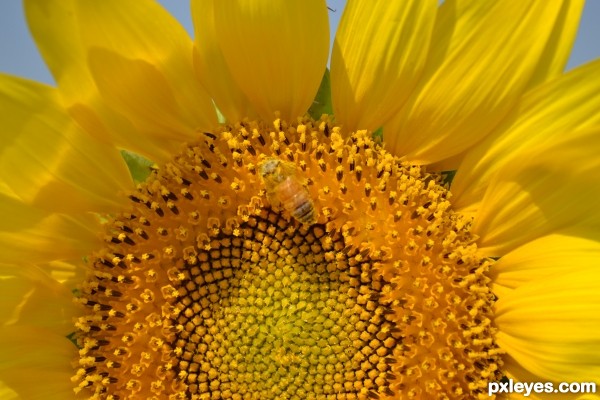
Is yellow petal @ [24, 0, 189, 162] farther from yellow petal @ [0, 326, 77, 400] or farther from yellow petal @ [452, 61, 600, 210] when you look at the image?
yellow petal @ [452, 61, 600, 210]

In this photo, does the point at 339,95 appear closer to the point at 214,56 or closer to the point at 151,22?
the point at 214,56

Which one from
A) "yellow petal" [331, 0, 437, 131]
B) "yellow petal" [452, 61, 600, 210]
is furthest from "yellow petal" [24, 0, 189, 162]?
"yellow petal" [452, 61, 600, 210]

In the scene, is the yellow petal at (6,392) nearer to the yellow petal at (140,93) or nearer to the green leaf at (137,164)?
the green leaf at (137,164)

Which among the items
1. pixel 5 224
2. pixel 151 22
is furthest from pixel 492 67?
pixel 5 224

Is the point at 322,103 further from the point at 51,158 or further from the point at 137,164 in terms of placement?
the point at 51,158

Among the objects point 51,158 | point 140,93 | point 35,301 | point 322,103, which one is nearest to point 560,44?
point 322,103

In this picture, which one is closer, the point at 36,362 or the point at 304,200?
the point at 304,200
